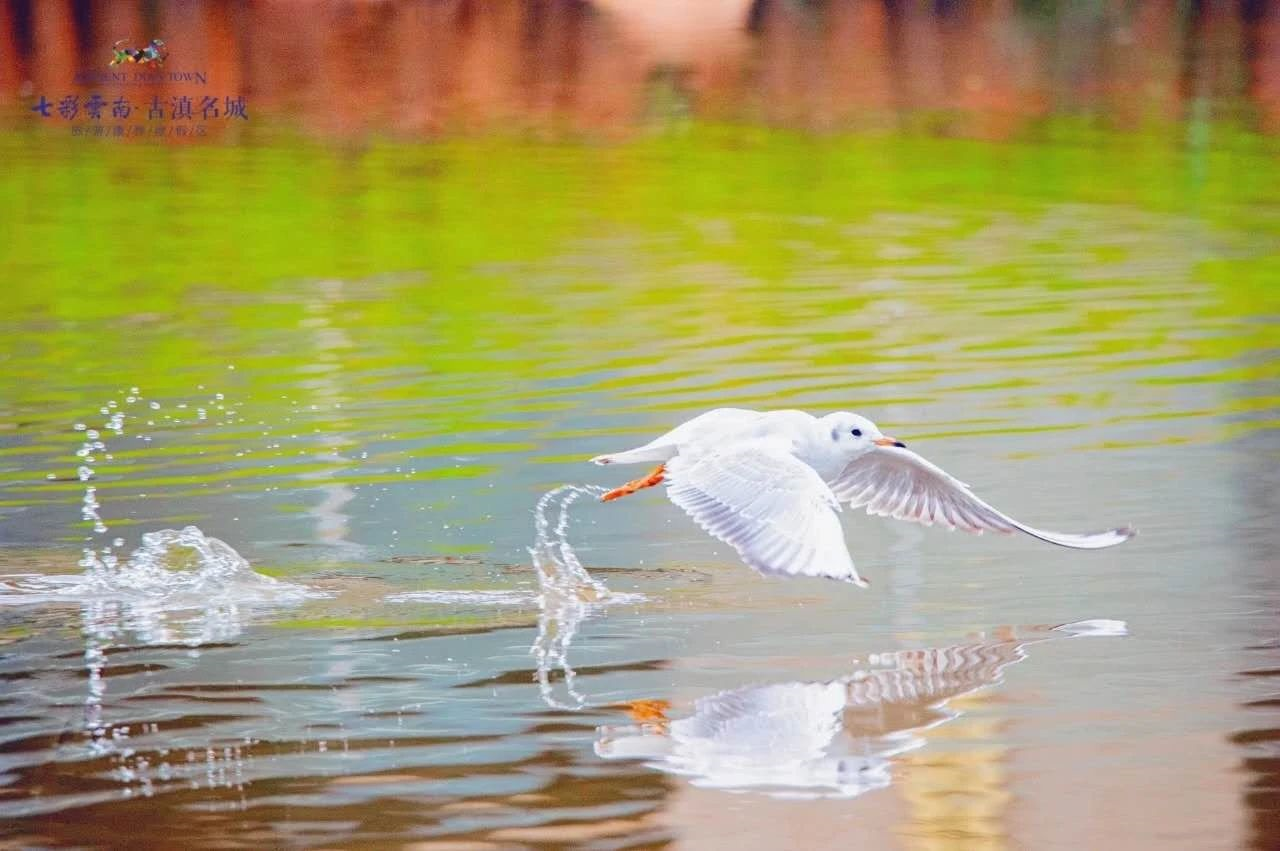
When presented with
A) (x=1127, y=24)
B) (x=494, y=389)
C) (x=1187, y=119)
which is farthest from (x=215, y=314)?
(x=1127, y=24)

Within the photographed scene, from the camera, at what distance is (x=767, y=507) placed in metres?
9.09

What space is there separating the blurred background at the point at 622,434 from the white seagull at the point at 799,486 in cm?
33

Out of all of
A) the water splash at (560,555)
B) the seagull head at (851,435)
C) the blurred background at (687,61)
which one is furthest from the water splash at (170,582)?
the blurred background at (687,61)

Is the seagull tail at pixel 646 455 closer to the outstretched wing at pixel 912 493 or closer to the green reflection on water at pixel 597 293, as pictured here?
the outstretched wing at pixel 912 493

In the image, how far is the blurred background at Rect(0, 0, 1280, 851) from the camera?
24.7ft

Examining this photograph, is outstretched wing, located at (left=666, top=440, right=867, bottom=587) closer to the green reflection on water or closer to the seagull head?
the seagull head

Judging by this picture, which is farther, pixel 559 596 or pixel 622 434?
pixel 622 434

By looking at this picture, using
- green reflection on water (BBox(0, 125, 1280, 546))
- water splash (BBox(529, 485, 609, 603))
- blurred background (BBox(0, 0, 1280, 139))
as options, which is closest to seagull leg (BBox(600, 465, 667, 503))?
water splash (BBox(529, 485, 609, 603))

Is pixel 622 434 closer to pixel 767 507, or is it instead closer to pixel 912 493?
pixel 912 493

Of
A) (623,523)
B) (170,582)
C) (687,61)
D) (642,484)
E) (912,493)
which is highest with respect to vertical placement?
(687,61)

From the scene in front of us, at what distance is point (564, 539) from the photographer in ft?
37.2

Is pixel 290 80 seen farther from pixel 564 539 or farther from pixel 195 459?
pixel 564 539

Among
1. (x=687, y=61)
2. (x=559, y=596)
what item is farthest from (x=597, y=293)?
(x=687, y=61)

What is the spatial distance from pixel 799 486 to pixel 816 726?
1.36 meters
